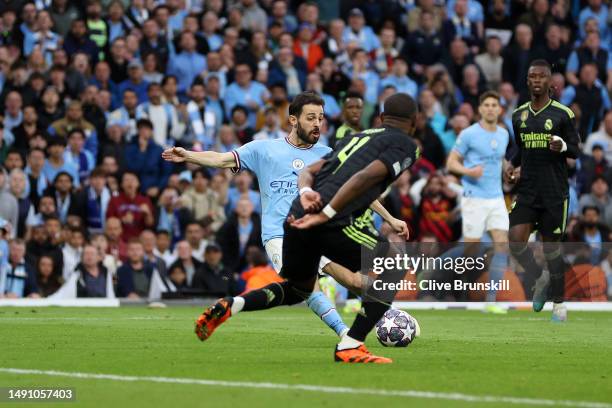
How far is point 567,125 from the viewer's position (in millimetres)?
16250

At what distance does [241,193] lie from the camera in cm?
2330

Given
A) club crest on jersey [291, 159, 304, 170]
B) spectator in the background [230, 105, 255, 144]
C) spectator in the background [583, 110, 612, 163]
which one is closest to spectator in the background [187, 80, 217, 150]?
spectator in the background [230, 105, 255, 144]

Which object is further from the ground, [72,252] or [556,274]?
[556,274]

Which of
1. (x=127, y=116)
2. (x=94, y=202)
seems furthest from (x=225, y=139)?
(x=94, y=202)

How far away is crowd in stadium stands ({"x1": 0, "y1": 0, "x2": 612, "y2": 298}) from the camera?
21.6m

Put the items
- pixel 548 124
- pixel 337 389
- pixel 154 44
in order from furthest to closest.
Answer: pixel 154 44 → pixel 548 124 → pixel 337 389

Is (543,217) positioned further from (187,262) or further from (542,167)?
(187,262)

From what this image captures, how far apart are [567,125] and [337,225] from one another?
695cm

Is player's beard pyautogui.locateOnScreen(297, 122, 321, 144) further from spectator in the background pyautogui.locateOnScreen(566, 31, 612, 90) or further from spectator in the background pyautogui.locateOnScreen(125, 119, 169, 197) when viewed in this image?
spectator in the background pyautogui.locateOnScreen(566, 31, 612, 90)

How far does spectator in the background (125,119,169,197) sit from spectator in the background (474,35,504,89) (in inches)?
304

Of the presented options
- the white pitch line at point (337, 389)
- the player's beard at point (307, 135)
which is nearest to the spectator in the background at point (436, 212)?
the player's beard at point (307, 135)

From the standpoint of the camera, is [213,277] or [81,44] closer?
[213,277]

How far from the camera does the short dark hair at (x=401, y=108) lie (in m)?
9.98

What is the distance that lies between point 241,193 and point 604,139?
728cm
